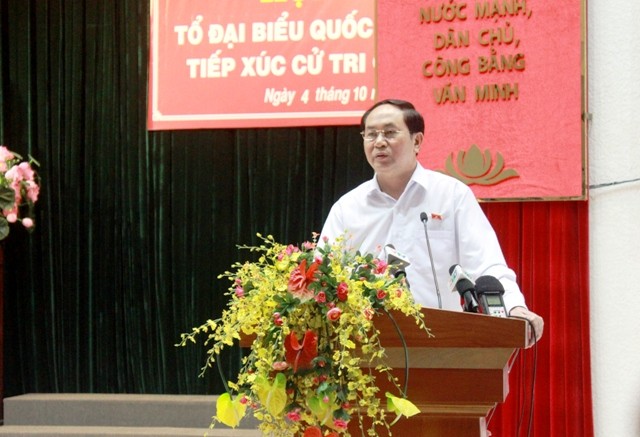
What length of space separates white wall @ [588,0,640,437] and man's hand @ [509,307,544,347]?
91.9 inches

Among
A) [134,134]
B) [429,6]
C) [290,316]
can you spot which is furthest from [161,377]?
[290,316]

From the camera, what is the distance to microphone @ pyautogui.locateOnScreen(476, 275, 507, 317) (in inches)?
70.2

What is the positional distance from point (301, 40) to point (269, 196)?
88cm

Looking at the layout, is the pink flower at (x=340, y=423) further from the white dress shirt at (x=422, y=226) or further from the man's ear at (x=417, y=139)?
the man's ear at (x=417, y=139)

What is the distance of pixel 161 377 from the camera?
5090mm

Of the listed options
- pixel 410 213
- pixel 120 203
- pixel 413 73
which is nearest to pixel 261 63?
pixel 413 73

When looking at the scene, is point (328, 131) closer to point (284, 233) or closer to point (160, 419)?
point (284, 233)

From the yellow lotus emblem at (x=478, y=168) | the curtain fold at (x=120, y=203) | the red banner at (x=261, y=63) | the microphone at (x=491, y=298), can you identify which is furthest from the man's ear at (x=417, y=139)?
the curtain fold at (x=120, y=203)

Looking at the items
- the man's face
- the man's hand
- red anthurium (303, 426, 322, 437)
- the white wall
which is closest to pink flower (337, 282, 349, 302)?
red anthurium (303, 426, 322, 437)

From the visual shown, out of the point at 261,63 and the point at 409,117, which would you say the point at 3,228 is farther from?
the point at 409,117

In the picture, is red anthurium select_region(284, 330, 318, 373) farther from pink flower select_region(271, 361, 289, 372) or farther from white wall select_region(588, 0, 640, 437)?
white wall select_region(588, 0, 640, 437)

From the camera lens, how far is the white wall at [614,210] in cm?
401

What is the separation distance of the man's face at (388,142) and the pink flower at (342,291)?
1.00 metres

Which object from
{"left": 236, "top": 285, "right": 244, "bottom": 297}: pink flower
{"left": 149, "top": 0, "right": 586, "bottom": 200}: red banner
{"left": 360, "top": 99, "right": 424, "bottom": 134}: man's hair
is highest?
{"left": 149, "top": 0, "right": 586, "bottom": 200}: red banner
